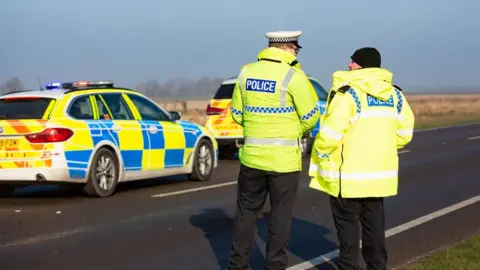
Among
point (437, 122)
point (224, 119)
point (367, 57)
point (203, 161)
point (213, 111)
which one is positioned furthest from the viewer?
point (437, 122)

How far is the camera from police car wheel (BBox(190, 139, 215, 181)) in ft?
45.1

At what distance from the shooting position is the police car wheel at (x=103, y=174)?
37.5ft

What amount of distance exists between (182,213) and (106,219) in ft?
3.23

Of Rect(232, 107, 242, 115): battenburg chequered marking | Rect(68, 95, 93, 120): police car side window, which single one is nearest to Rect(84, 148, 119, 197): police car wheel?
Rect(68, 95, 93, 120): police car side window

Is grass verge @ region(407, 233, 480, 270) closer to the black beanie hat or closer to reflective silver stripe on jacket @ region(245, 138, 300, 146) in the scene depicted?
reflective silver stripe on jacket @ region(245, 138, 300, 146)

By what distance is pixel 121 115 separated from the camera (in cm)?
1230

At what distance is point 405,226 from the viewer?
9.60 metres

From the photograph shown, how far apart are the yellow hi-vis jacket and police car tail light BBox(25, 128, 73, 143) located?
18.8ft

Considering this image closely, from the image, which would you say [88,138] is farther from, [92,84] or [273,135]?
[273,135]

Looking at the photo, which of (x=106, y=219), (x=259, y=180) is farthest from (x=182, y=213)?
(x=259, y=180)

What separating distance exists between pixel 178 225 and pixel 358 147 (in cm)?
403

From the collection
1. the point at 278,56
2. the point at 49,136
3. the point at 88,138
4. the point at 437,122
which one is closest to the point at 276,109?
the point at 278,56

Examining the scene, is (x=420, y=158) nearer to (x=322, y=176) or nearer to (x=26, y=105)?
(x=26, y=105)

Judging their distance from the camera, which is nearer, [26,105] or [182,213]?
[182,213]
